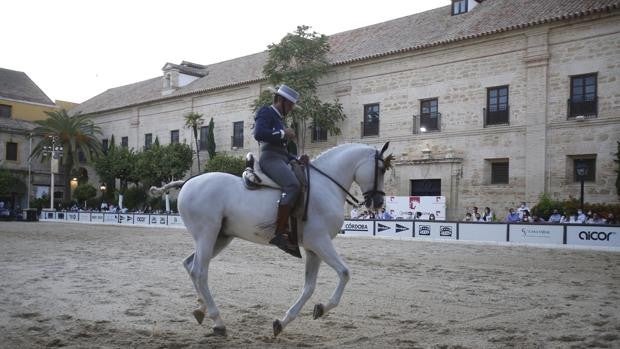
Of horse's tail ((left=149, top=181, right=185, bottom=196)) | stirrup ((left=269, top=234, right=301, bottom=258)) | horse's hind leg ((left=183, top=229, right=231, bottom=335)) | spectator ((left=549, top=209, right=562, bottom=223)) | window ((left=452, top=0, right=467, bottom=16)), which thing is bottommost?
spectator ((left=549, top=209, right=562, bottom=223))

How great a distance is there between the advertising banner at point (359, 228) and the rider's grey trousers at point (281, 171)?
61.7 feet

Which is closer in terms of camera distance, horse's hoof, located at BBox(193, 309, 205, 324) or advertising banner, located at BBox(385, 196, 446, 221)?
horse's hoof, located at BBox(193, 309, 205, 324)

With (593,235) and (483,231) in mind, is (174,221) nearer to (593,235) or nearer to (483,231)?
(483,231)

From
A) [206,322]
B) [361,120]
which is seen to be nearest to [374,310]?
[206,322]

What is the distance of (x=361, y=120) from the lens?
3397 centimetres

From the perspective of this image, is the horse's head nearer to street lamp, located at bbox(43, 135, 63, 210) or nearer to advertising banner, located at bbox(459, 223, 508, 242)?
advertising banner, located at bbox(459, 223, 508, 242)

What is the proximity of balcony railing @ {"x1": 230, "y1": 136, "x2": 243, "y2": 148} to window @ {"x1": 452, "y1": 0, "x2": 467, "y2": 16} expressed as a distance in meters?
17.7

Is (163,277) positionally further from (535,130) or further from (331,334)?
(535,130)

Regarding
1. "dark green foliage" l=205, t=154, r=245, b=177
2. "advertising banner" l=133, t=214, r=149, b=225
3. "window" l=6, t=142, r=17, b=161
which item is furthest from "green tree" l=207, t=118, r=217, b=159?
"window" l=6, t=142, r=17, b=161

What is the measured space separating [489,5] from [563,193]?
12.8 meters

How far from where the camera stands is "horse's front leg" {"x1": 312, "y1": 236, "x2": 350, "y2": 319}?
6.12 meters

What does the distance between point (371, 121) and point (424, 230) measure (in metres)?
11.9

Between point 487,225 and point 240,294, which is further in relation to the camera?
point 487,225

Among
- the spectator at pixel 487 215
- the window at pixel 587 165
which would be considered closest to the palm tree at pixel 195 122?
the spectator at pixel 487 215
